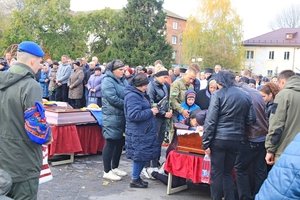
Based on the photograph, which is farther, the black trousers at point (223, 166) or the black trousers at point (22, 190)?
the black trousers at point (223, 166)

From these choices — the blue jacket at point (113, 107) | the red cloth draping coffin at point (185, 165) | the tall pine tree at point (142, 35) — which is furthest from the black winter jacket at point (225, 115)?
the tall pine tree at point (142, 35)

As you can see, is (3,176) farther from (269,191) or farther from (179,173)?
(179,173)

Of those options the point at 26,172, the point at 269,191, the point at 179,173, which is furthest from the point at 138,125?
the point at 269,191

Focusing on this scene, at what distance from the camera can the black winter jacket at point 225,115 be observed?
480cm

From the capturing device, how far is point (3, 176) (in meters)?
2.59

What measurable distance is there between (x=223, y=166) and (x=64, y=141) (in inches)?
123

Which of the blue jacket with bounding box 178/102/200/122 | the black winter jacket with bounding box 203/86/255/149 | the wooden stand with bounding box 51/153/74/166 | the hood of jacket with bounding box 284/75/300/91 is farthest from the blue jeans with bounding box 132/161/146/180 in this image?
the hood of jacket with bounding box 284/75/300/91

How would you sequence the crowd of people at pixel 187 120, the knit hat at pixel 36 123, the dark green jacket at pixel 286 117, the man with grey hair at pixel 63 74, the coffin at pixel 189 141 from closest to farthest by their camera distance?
1. the knit hat at pixel 36 123
2. the crowd of people at pixel 187 120
3. the dark green jacket at pixel 286 117
4. the coffin at pixel 189 141
5. the man with grey hair at pixel 63 74

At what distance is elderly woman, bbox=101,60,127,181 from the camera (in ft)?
20.4

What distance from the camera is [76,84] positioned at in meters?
11.8

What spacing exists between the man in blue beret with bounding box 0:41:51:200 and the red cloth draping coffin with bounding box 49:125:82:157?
3.51 meters

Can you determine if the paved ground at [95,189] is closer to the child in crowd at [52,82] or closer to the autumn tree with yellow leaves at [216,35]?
the child in crowd at [52,82]

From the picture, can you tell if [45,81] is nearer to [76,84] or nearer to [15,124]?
[76,84]

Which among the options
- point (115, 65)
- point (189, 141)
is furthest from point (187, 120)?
point (115, 65)
